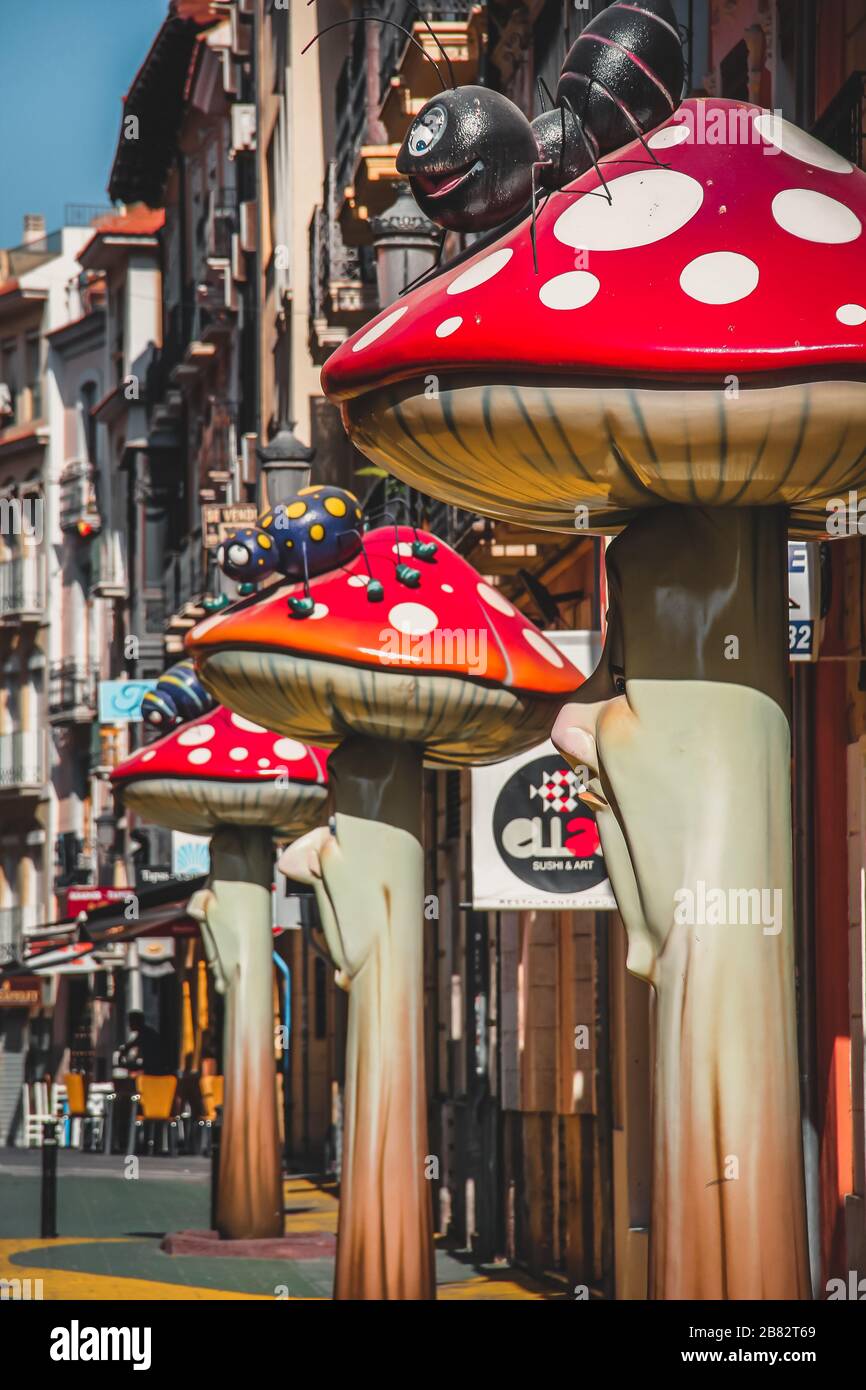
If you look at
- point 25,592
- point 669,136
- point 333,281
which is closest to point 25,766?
point 25,592

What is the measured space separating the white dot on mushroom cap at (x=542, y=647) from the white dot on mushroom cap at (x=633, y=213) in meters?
5.89

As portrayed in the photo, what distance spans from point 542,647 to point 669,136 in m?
5.88

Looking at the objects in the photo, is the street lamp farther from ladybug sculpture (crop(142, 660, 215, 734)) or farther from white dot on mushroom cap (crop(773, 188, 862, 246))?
white dot on mushroom cap (crop(773, 188, 862, 246))

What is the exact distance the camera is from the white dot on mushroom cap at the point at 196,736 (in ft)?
57.7

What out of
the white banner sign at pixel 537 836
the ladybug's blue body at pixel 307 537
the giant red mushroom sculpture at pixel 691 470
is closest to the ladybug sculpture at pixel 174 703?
the white banner sign at pixel 537 836

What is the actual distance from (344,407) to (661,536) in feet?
3.06

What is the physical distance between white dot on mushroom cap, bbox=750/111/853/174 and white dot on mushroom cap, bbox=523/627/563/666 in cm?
569

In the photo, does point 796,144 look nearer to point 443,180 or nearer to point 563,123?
point 563,123

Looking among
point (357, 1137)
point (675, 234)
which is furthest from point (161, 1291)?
point (675, 234)

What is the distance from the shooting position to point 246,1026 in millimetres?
18062

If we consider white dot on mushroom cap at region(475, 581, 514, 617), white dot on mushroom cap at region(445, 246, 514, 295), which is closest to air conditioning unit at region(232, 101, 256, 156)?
white dot on mushroom cap at region(475, 581, 514, 617)

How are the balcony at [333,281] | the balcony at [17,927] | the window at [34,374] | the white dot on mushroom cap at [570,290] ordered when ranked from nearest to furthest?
the white dot on mushroom cap at [570,290], the balcony at [333,281], the balcony at [17,927], the window at [34,374]

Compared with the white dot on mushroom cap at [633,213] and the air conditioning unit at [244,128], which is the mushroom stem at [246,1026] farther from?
the air conditioning unit at [244,128]

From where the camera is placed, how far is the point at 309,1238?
57.9 feet
